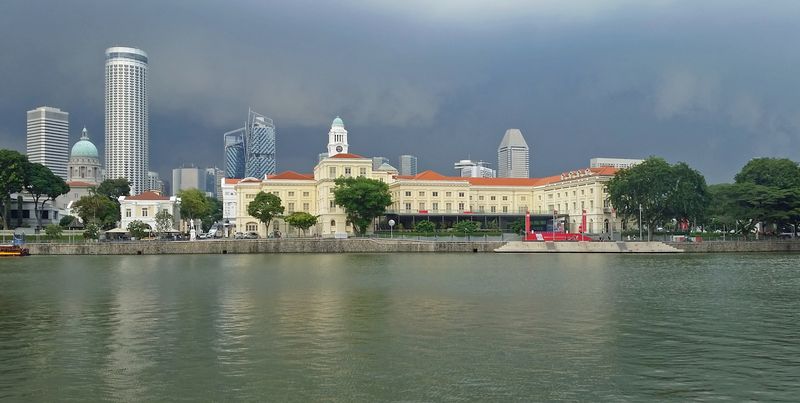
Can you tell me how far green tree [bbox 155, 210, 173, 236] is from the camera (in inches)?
4139

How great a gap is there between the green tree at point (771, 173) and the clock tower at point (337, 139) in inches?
2645

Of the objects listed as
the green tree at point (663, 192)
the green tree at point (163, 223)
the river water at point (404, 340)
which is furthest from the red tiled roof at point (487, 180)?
the river water at point (404, 340)

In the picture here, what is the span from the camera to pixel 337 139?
13175cm

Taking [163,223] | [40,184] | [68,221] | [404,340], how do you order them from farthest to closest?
[68,221] → [40,184] → [163,223] → [404,340]

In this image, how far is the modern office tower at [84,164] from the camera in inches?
6516

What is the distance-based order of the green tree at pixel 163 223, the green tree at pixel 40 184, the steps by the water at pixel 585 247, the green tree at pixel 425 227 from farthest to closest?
the green tree at pixel 40 184, the green tree at pixel 163 223, the green tree at pixel 425 227, the steps by the water at pixel 585 247

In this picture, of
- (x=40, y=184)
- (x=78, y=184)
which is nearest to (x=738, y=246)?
(x=40, y=184)

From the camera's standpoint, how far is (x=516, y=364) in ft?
60.2

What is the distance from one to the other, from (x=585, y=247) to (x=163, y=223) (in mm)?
62471

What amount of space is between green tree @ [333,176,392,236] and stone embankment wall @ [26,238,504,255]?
1229cm

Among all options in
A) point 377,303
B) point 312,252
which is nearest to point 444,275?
point 377,303

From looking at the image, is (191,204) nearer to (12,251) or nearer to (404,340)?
(12,251)

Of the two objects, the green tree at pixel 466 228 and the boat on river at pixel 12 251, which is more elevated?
the green tree at pixel 466 228

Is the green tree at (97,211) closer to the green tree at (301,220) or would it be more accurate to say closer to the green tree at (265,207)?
the green tree at (265,207)
